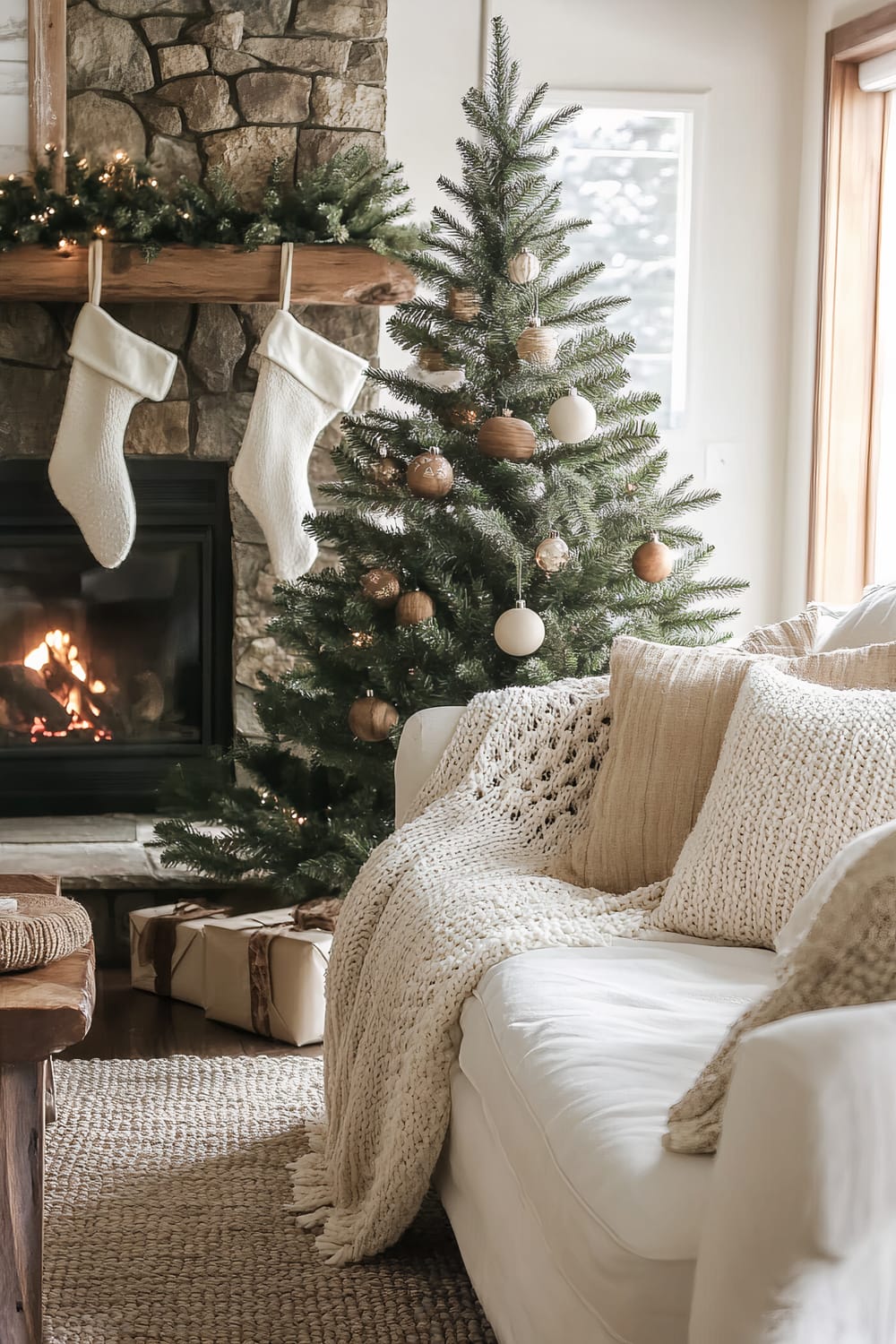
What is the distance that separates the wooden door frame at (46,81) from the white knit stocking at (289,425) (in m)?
0.61

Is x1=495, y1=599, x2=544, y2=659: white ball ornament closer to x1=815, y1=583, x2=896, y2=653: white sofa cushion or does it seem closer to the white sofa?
x1=815, y1=583, x2=896, y2=653: white sofa cushion

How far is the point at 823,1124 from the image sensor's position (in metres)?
0.77

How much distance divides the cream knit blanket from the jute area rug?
0.22 ft

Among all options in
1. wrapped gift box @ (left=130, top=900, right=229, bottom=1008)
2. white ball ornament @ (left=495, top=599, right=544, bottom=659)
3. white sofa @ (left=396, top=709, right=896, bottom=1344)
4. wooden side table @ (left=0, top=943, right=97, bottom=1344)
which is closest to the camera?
white sofa @ (left=396, top=709, right=896, bottom=1344)

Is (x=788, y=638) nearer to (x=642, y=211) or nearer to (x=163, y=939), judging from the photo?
(x=163, y=939)

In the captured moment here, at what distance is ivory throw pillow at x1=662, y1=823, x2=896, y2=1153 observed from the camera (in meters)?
0.88

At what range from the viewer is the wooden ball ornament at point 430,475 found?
2449 millimetres

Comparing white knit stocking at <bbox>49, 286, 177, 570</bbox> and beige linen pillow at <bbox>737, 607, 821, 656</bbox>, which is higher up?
white knit stocking at <bbox>49, 286, 177, 570</bbox>

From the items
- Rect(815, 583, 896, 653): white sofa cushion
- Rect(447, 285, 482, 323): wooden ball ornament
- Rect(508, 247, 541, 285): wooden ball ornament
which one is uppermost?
Rect(508, 247, 541, 285): wooden ball ornament

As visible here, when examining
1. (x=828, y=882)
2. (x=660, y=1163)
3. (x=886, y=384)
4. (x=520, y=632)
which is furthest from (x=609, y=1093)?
(x=886, y=384)

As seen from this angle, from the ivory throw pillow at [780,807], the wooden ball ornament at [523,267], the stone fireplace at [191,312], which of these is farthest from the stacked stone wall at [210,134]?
the ivory throw pillow at [780,807]

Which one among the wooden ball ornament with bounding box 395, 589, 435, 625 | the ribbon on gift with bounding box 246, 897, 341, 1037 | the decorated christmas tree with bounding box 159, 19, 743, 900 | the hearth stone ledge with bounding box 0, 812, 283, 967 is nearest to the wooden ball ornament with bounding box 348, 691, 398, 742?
the decorated christmas tree with bounding box 159, 19, 743, 900

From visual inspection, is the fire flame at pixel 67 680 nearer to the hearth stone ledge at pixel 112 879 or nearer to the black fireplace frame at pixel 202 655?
the black fireplace frame at pixel 202 655

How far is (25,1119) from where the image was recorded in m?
1.42
